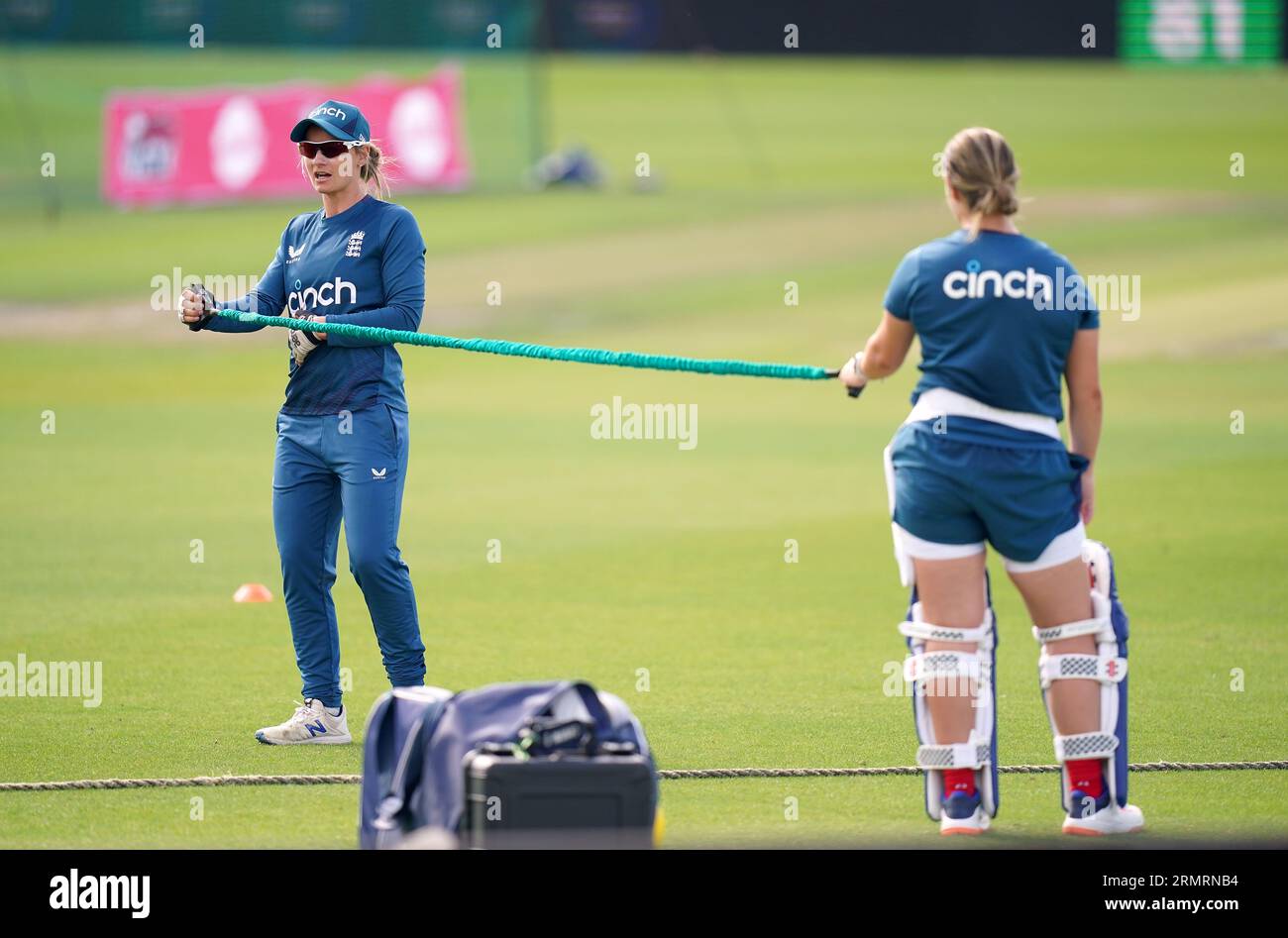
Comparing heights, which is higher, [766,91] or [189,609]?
[766,91]

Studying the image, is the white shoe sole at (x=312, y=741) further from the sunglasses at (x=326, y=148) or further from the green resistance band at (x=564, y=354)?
the sunglasses at (x=326, y=148)

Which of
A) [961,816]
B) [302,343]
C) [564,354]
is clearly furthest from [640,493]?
[961,816]

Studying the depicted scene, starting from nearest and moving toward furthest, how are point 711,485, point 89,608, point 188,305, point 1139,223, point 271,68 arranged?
point 188,305 → point 89,608 → point 711,485 → point 1139,223 → point 271,68

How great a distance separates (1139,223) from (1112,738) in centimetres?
2429

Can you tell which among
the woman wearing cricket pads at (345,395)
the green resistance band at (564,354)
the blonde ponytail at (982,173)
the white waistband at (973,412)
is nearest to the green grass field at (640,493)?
the woman wearing cricket pads at (345,395)

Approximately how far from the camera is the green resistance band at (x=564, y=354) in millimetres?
6684

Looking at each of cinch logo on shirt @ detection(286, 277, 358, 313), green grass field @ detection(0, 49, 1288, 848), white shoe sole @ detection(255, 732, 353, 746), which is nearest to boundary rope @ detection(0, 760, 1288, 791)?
green grass field @ detection(0, 49, 1288, 848)

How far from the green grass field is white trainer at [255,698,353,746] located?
10 centimetres

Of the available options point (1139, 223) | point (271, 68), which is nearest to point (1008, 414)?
point (1139, 223)

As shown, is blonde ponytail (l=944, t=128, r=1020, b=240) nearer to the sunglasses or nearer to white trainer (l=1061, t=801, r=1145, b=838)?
white trainer (l=1061, t=801, r=1145, b=838)

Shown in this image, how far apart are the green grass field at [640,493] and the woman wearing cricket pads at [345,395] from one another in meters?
0.61

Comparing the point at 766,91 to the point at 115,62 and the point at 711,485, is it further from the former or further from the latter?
the point at 711,485

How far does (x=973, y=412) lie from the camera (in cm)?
591
